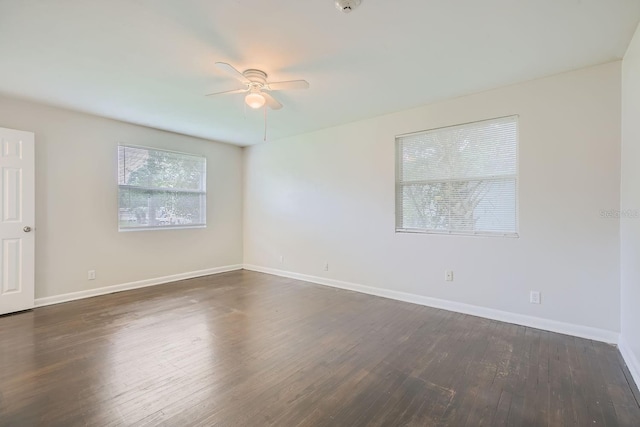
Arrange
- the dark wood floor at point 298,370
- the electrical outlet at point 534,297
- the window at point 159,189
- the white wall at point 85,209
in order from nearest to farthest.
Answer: the dark wood floor at point 298,370 → the electrical outlet at point 534,297 → the white wall at point 85,209 → the window at point 159,189

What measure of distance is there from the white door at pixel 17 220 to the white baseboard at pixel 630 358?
5778 mm

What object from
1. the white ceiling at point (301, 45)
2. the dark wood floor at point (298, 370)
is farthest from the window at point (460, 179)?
the dark wood floor at point (298, 370)

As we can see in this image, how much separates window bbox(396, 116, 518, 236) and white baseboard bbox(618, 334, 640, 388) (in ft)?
3.94

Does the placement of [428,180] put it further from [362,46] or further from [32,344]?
[32,344]

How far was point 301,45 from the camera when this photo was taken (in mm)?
2369

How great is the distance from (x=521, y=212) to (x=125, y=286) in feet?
17.2

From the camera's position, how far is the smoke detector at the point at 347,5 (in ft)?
6.07

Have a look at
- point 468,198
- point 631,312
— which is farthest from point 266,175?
point 631,312

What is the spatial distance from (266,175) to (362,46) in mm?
3588

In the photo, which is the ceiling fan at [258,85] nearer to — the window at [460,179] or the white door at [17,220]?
the window at [460,179]

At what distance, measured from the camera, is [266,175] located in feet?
18.5

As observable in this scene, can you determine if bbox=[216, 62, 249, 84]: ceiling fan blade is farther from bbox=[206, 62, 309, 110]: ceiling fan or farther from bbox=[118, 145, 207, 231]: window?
Answer: bbox=[118, 145, 207, 231]: window

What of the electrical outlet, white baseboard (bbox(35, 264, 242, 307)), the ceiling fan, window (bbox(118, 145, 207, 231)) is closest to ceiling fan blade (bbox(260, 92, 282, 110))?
the ceiling fan

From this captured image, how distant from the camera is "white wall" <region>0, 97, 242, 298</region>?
3.70 meters
